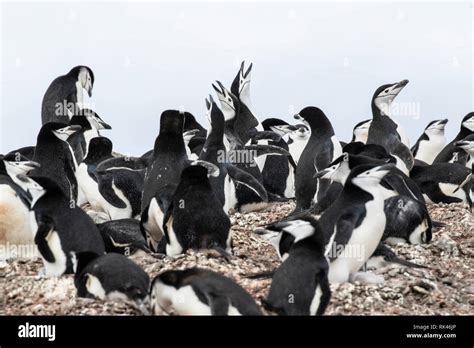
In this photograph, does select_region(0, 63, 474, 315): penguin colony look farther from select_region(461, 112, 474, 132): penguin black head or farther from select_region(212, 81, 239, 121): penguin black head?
select_region(461, 112, 474, 132): penguin black head

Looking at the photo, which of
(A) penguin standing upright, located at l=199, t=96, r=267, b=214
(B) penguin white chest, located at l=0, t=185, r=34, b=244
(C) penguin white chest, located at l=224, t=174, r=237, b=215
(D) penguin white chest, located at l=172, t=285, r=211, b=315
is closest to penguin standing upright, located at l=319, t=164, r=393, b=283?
(D) penguin white chest, located at l=172, t=285, r=211, b=315

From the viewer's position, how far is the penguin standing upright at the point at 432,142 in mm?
14703

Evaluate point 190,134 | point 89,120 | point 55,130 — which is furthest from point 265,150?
point 55,130

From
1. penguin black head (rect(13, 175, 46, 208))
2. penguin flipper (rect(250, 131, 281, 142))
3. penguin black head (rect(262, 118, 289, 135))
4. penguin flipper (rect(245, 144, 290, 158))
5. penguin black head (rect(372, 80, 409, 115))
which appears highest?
penguin black head (rect(372, 80, 409, 115))

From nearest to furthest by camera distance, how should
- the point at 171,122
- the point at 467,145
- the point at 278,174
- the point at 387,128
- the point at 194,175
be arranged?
the point at 194,175
the point at 171,122
the point at 467,145
the point at 387,128
the point at 278,174

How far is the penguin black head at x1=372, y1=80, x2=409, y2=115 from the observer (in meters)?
12.3

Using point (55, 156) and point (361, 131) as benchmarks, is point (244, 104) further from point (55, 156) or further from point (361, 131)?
point (55, 156)

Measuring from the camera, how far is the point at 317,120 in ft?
35.3

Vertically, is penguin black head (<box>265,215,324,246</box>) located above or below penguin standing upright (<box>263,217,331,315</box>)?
above

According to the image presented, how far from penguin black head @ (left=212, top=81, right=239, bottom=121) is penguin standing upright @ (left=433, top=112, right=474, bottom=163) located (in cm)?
299

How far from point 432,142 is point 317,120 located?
14.7 ft

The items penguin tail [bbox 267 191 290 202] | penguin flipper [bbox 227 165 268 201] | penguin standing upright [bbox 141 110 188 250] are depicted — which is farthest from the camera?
penguin tail [bbox 267 191 290 202]

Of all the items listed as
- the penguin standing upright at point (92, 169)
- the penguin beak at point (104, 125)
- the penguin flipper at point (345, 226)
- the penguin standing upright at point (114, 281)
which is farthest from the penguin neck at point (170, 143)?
the penguin beak at point (104, 125)

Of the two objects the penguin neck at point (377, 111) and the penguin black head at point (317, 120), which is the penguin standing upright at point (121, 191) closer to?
the penguin black head at point (317, 120)
